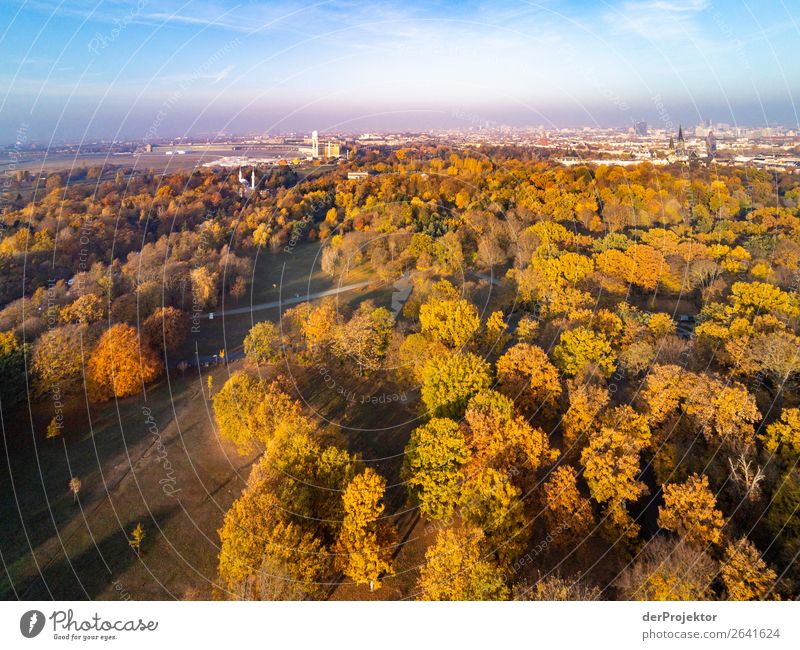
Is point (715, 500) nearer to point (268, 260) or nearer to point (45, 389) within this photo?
point (45, 389)

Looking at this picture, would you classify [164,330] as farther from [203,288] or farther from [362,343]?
[362,343]

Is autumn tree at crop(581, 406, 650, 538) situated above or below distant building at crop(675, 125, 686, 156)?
below

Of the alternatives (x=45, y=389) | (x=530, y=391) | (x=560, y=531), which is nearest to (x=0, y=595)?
(x=45, y=389)

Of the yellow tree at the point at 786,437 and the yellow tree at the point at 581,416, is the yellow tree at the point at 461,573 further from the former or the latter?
the yellow tree at the point at 786,437
